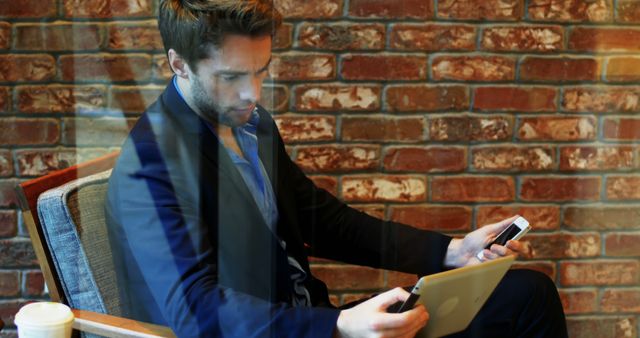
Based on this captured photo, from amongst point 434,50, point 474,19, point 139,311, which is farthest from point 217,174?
point 474,19

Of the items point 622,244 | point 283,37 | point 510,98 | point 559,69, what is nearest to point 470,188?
point 510,98

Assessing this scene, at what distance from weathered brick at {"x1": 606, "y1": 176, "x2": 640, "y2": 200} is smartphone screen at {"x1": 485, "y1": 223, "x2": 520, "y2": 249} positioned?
36 centimetres

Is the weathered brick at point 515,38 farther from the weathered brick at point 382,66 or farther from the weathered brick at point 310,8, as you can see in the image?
the weathered brick at point 310,8

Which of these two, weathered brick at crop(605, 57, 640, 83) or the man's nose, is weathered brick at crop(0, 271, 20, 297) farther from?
weathered brick at crop(605, 57, 640, 83)

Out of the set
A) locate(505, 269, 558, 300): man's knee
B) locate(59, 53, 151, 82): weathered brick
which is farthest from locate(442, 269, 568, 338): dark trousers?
locate(59, 53, 151, 82): weathered brick

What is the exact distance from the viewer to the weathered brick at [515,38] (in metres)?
1.61

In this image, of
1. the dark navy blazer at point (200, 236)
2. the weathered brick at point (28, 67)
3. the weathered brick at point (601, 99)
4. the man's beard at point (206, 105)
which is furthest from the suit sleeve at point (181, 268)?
the weathered brick at point (601, 99)

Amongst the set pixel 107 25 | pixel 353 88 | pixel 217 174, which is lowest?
pixel 217 174

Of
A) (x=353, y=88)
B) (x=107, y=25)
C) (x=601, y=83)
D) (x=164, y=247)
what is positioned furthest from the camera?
(x=601, y=83)

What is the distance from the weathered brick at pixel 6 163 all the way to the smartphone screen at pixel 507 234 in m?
0.97

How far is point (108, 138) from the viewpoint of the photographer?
151cm

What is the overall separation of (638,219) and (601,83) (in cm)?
33

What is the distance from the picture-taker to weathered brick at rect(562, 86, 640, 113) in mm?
1679

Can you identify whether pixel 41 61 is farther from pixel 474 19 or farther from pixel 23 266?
pixel 474 19
